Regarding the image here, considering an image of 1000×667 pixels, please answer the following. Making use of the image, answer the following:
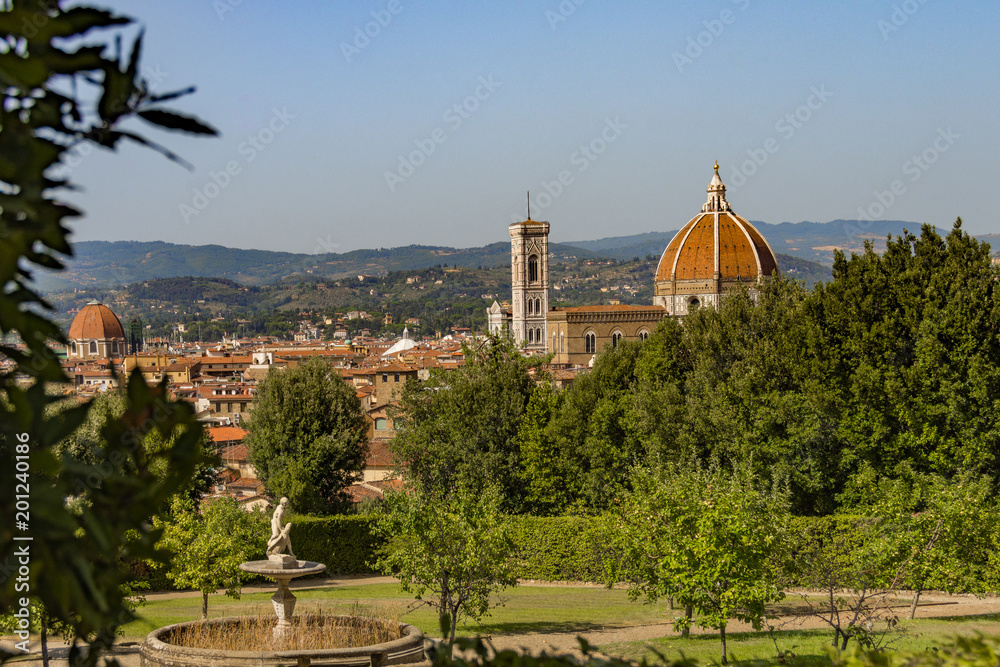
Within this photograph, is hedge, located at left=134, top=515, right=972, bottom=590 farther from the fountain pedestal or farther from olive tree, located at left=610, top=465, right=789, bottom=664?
the fountain pedestal

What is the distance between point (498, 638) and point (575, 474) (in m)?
9.27

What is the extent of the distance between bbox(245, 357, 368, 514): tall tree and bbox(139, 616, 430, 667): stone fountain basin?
14140mm

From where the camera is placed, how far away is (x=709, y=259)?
293 feet

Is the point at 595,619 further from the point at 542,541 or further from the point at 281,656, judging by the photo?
the point at 281,656

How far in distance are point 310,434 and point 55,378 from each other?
2772cm

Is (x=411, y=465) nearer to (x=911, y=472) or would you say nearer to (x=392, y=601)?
(x=392, y=601)

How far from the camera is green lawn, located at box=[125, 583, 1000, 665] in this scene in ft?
46.3

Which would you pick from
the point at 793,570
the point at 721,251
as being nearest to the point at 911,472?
the point at 793,570

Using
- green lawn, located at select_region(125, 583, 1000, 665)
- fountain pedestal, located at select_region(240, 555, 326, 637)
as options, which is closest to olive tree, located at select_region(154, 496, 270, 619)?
green lawn, located at select_region(125, 583, 1000, 665)

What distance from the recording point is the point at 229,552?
18.0m

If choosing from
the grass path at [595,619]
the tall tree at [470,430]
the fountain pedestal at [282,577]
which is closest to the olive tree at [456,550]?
the grass path at [595,619]

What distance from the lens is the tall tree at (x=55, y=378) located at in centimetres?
173

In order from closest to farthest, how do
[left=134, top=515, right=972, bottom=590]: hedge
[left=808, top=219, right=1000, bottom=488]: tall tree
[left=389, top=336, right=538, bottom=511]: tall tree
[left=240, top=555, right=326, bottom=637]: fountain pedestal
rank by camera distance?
[left=240, top=555, right=326, bottom=637]: fountain pedestal
[left=134, top=515, right=972, bottom=590]: hedge
[left=808, top=219, right=1000, bottom=488]: tall tree
[left=389, top=336, right=538, bottom=511]: tall tree

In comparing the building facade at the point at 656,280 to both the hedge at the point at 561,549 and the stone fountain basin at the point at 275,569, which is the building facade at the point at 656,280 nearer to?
the hedge at the point at 561,549
